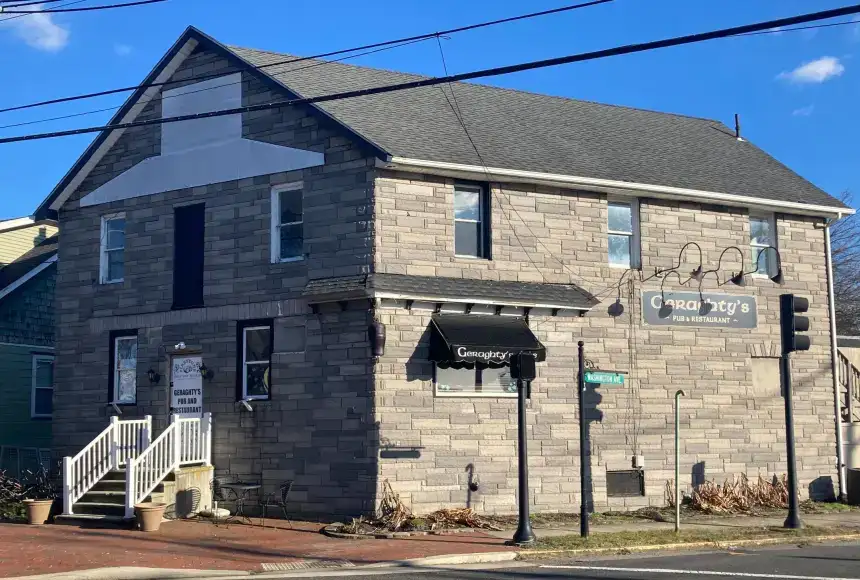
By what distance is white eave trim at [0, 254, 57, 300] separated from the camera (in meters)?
27.7

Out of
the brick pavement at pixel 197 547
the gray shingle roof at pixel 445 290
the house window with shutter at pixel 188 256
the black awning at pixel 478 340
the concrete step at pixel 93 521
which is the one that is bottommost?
the brick pavement at pixel 197 547

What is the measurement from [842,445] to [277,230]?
1340 cm

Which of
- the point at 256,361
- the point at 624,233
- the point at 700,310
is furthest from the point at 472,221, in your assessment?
the point at 700,310

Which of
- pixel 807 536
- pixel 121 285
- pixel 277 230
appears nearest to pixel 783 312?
pixel 807 536

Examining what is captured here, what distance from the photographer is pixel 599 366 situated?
20.3m

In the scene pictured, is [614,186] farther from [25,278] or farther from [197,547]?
[25,278]

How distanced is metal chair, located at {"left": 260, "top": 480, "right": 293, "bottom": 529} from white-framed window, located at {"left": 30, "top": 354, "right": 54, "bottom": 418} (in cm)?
1150

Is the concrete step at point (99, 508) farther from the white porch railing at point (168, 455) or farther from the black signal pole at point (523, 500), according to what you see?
the black signal pole at point (523, 500)

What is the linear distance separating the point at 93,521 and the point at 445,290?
7495 mm

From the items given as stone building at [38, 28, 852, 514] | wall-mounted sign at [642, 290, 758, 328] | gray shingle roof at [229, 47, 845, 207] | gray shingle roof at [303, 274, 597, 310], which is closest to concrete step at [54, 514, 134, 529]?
stone building at [38, 28, 852, 514]

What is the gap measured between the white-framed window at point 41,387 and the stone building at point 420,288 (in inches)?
234

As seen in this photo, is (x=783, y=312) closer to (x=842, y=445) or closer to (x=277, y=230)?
(x=842, y=445)

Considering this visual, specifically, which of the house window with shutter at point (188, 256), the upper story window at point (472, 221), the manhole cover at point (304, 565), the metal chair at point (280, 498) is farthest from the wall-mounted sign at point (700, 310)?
the manhole cover at point (304, 565)

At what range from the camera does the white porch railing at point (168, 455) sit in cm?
1814
